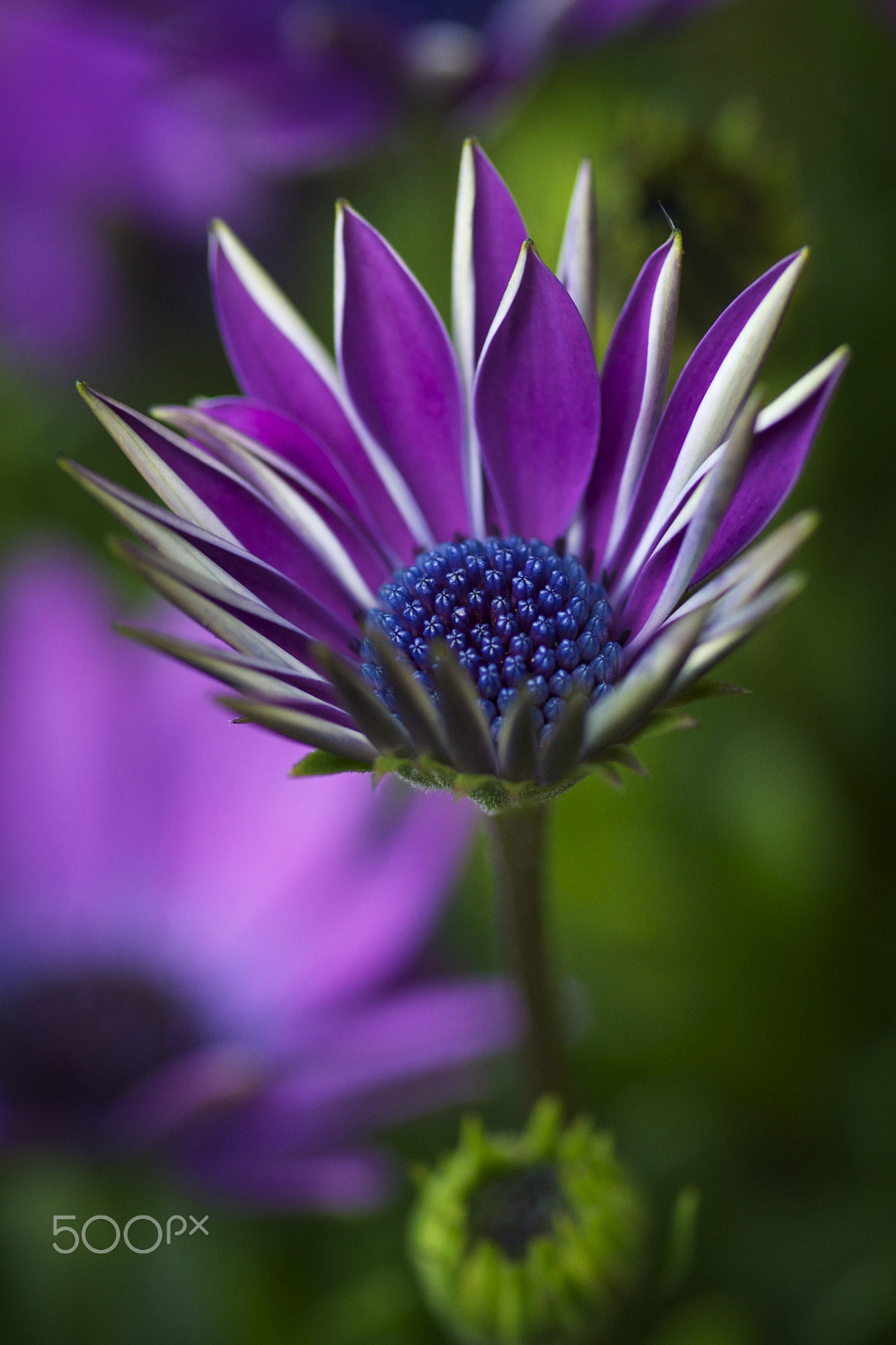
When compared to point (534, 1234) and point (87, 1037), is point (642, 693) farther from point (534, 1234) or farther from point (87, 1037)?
point (87, 1037)

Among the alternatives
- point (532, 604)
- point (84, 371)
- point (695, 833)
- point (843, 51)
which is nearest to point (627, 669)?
point (532, 604)

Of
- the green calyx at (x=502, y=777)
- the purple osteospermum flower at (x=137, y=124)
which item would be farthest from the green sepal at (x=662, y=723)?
the purple osteospermum flower at (x=137, y=124)

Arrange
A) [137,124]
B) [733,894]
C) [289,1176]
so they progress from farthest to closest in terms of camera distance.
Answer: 1. [137,124]
2. [733,894]
3. [289,1176]

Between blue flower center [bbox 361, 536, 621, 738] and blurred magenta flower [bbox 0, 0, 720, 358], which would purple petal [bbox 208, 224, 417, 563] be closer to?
blue flower center [bbox 361, 536, 621, 738]

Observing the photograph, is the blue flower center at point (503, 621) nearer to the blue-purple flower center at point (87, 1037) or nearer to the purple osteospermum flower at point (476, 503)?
the purple osteospermum flower at point (476, 503)

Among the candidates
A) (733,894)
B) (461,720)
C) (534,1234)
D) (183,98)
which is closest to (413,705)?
(461,720)

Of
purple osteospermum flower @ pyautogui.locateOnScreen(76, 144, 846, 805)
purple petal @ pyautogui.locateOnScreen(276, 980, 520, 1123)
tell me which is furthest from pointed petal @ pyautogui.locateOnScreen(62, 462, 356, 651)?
purple petal @ pyautogui.locateOnScreen(276, 980, 520, 1123)
